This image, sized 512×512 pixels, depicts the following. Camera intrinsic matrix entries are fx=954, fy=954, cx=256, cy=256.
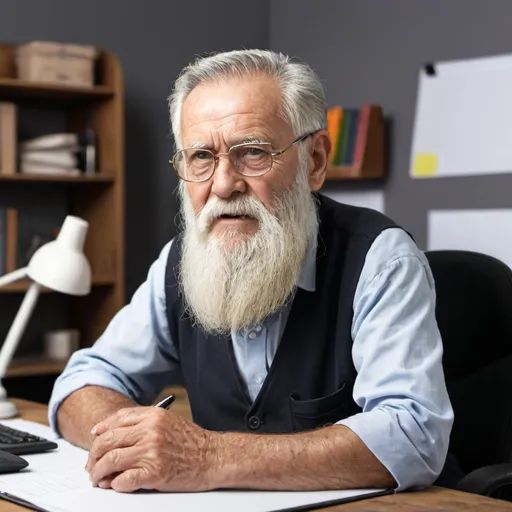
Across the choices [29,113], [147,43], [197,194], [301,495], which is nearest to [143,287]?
[197,194]

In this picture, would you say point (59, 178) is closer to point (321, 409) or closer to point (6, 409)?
point (6, 409)

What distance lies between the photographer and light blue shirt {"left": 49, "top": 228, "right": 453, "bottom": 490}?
A: 1.50m

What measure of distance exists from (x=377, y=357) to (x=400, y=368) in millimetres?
57

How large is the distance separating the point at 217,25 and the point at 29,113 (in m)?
1.03

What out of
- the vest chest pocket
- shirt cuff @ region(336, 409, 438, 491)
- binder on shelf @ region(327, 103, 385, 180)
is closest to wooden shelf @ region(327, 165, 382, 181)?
binder on shelf @ region(327, 103, 385, 180)

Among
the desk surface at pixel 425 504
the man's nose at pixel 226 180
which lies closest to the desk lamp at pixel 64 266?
the man's nose at pixel 226 180

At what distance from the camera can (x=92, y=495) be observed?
1.40m

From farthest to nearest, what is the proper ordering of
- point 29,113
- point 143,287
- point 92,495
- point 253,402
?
point 29,113, point 143,287, point 253,402, point 92,495

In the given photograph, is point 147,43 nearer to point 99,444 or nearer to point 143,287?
point 143,287

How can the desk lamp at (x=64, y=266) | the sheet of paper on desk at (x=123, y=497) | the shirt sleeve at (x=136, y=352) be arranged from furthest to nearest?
1. the desk lamp at (x=64, y=266)
2. the shirt sleeve at (x=136, y=352)
3. the sheet of paper on desk at (x=123, y=497)

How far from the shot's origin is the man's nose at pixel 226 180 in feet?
5.79

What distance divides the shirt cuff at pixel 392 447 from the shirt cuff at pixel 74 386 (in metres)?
0.63

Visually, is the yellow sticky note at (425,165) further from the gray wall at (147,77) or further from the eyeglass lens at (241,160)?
the eyeglass lens at (241,160)

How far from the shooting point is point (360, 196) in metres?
4.09
